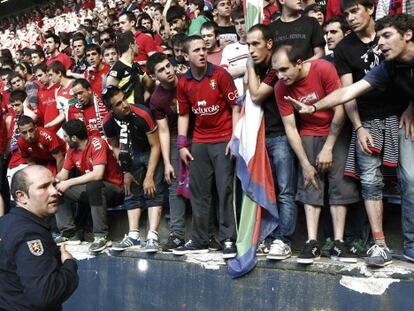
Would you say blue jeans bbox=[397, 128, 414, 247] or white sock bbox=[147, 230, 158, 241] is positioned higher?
blue jeans bbox=[397, 128, 414, 247]

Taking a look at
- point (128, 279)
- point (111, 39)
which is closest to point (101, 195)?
point (128, 279)

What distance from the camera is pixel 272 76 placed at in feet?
18.8

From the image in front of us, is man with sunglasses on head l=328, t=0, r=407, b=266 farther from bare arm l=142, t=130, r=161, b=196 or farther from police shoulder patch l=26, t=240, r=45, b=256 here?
police shoulder patch l=26, t=240, r=45, b=256

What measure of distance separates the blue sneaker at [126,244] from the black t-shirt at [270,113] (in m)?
2.09

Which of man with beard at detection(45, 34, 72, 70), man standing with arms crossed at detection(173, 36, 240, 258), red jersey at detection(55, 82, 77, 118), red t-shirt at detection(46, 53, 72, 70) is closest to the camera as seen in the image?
man standing with arms crossed at detection(173, 36, 240, 258)

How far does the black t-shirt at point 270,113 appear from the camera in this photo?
5.80 m

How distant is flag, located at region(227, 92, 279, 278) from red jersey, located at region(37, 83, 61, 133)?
355cm

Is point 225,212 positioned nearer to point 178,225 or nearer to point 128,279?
point 178,225

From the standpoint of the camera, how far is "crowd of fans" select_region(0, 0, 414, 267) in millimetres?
5195

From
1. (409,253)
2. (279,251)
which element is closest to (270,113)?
(279,251)

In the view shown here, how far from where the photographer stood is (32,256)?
380 cm

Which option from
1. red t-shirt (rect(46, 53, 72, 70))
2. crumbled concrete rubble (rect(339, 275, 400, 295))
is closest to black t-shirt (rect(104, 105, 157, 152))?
crumbled concrete rubble (rect(339, 275, 400, 295))

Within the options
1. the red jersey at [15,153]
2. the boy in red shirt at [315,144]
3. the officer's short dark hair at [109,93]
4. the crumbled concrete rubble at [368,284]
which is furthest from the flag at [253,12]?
the red jersey at [15,153]

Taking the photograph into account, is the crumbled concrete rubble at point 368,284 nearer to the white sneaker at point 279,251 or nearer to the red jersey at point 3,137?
the white sneaker at point 279,251
